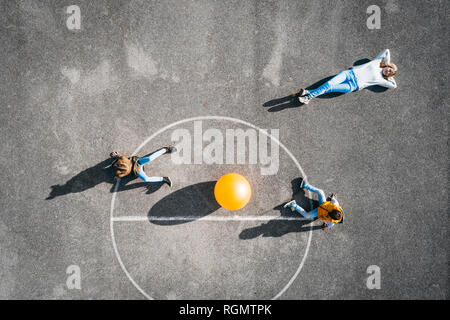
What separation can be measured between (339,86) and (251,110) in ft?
6.48

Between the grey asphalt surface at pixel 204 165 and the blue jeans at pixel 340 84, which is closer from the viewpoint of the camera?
the blue jeans at pixel 340 84

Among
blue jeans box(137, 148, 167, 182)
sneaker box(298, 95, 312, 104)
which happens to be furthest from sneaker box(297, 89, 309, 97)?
blue jeans box(137, 148, 167, 182)

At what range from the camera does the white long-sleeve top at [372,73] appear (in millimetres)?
6188

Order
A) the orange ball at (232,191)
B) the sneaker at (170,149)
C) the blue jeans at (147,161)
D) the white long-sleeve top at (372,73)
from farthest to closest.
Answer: the sneaker at (170,149), the white long-sleeve top at (372,73), the blue jeans at (147,161), the orange ball at (232,191)

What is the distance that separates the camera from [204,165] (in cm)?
637

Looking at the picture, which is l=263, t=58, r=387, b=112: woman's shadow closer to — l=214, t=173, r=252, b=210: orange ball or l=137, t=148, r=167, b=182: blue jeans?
l=214, t=173, r=252, b=210: orange ball

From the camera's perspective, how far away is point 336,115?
21.1 feet

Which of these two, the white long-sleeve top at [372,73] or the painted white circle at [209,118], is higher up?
the white long-sleeve top at [372,73]

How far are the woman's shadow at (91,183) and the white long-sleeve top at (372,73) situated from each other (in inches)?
196

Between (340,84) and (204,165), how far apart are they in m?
3.48

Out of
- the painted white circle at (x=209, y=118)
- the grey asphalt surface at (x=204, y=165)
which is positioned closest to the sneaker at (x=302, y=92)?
the grey asphalt surface at (x=204, y=165)

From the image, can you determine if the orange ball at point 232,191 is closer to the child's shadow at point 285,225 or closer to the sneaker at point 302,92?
the child's shadow at point 285,225

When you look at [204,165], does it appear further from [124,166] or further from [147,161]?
[124,166]
